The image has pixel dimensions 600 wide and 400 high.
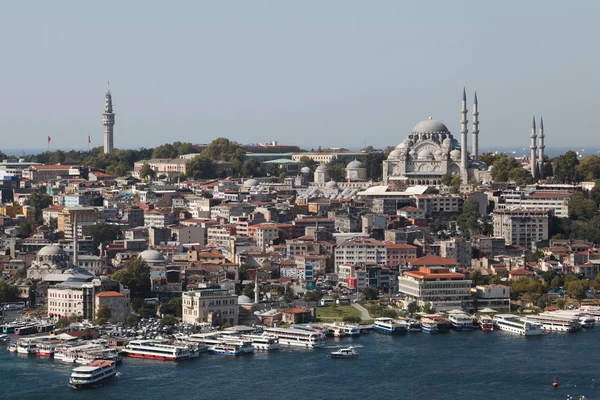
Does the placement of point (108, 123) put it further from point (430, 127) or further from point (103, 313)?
point (103, 313)

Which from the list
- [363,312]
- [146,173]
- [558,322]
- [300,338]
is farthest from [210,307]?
[146,173]

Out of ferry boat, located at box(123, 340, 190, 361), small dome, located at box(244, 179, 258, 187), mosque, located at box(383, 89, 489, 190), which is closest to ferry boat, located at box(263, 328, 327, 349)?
ferry boat, located at box(123, 340, 190, 361)

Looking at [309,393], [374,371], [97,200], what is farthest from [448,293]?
[97,200]

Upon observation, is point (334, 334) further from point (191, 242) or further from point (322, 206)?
point (322, 206)

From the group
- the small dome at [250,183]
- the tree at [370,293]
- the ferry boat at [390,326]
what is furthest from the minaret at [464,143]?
the ferry boat at [390,326]

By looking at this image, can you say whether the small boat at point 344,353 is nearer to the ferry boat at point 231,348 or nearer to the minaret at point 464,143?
the ferry boat at point 231,348
